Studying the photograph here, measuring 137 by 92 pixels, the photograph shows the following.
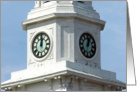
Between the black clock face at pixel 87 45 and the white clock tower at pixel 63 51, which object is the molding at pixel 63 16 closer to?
the white clock tower at pixel 63 51

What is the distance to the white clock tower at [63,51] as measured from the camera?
4647cm

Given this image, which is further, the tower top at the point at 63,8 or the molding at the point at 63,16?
the tower top at the point at 63,8

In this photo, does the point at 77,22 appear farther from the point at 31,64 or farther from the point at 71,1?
the point at 31,64

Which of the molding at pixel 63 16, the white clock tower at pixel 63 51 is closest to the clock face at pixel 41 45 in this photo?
the white clock tower at pixel 63 51

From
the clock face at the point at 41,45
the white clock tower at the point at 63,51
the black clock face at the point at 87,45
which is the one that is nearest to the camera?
the white clock tower at the point at 63,51

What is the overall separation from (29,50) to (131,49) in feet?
64.1

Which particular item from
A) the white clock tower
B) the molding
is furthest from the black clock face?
the molding

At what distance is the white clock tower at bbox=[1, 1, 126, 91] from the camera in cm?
4647

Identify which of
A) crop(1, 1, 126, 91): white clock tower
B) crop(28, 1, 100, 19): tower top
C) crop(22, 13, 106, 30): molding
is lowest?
crop(1, 1, 126, 91): white clock tower

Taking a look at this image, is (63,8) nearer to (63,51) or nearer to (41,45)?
(41,45)

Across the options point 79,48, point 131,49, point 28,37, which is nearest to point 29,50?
point 28,37

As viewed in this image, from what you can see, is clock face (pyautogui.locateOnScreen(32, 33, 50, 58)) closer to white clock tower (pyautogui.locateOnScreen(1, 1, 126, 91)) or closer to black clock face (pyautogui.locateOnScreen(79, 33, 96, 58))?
white clock tower (pyautogui.locateOnScreen(1, 1, 126, 91))

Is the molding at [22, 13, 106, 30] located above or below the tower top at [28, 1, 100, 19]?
below

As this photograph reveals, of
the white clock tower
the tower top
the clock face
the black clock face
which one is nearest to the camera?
the white clock tower
